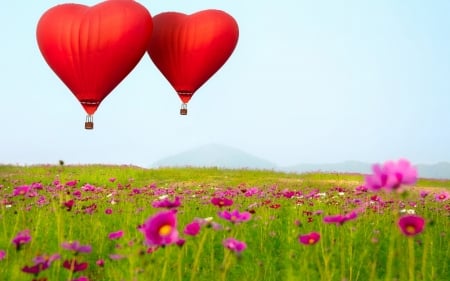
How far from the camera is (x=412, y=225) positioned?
2455mm

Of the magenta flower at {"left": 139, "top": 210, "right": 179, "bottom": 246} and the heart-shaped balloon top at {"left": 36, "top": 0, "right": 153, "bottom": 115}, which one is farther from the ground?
the heart-shaped balloon top at {"left": 36, "top": 0, "right": 153, "bottom": 115}

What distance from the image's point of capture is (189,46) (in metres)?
17.0

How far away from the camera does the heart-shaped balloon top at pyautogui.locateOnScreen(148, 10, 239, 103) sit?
17031 millimetres

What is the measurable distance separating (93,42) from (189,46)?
11.3ft

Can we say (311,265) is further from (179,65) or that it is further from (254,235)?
(179,65)

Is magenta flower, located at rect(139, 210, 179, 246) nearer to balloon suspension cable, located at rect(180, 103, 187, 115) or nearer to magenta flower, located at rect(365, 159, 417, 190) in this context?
magenta flower, located at rect(365, 159, 417, 190)

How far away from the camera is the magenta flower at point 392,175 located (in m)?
2.24

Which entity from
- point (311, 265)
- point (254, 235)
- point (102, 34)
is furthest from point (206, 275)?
point (102, 34)

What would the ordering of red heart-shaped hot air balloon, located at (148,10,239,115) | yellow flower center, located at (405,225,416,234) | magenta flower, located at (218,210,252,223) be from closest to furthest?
yellow flower center, located at (405,225,416,234) < magenta flower, located at (218,210,252,223) < red heart-shaped hot air balloon, located at (148,10,239,115)

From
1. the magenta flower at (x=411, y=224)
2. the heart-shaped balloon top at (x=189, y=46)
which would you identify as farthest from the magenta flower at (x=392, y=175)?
the heart-shaped balloon top at (x=189, y=46)

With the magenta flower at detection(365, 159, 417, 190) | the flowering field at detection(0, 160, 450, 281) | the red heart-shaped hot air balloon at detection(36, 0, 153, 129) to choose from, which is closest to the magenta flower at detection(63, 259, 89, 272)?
the flowering field at detection(0, 160, 450, 281)

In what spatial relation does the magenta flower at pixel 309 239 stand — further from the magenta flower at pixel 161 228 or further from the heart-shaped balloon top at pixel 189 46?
the heart-shaped balloon top at pixel 189 46

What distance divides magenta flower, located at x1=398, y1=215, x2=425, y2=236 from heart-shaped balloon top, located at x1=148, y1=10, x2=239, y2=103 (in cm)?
1493

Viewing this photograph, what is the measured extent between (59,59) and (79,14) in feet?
4.46
